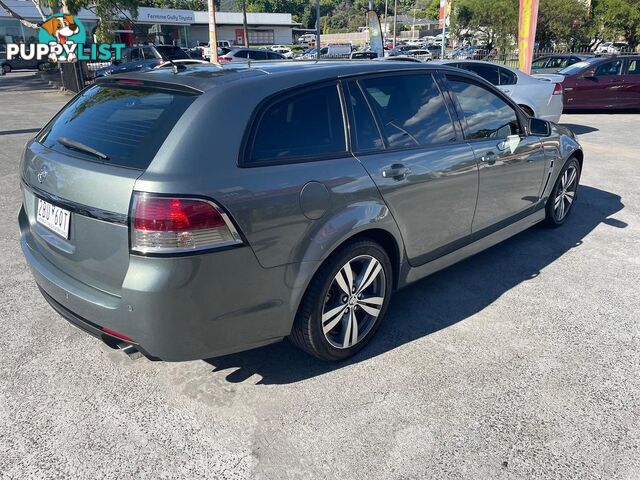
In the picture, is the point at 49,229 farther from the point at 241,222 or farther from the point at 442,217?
the point at 442,217

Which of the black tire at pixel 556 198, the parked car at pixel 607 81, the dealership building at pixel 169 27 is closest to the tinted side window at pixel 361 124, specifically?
the black tire at pixel 556 198

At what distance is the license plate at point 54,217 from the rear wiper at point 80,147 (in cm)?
32

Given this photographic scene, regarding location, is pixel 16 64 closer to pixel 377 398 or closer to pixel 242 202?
pixel 242 202

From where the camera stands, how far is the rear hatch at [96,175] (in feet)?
7.53

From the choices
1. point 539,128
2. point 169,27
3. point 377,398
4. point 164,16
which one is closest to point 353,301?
point 377,398

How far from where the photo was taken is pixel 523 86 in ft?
30.5

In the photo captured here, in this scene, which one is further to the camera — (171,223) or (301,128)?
(301,128)

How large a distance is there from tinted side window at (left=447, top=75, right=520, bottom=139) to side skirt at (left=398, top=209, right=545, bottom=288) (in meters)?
0.80

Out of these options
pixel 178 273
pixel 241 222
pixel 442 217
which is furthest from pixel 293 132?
pixel 442 217

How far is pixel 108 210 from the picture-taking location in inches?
89.5

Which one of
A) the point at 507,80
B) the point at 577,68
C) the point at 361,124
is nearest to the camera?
the point at 361,124

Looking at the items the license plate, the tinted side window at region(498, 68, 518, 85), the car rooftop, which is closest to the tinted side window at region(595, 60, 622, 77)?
the tinted side window at region(498, 68, 518, 85)

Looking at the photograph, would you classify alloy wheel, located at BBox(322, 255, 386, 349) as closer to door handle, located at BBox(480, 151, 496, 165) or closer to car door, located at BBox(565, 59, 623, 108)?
door handle, located at BBox(480, 151, 496, 165)

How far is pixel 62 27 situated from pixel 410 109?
781 inches
